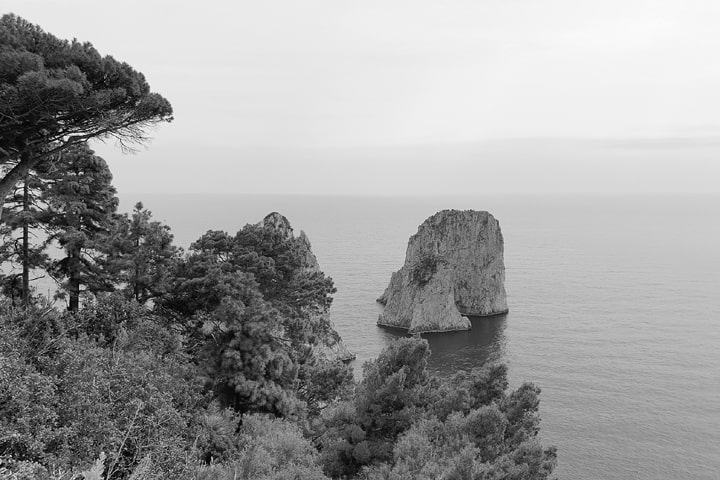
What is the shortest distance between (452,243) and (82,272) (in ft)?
250

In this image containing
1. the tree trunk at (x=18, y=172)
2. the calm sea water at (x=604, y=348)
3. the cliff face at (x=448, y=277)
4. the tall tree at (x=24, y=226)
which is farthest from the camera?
the cliff face at (x=448, y=277)

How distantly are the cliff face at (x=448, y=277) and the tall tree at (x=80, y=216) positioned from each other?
60653 millimetres

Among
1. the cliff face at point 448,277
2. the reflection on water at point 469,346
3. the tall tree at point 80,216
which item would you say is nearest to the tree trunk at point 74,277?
the tall tree at point 80,216

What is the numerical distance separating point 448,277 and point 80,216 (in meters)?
66.0

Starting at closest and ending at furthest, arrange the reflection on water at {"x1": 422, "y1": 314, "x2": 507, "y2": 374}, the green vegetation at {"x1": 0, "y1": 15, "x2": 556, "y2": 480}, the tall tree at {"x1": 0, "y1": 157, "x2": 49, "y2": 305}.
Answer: the green vegetation at {"x1": 0, "y1": 15, "x2": 556, "y2": 480} → the tall tree at {"x1": 0, "y1": 157, "x2": 49, "y2": 305} → the reflection on water at {"x1": 422, "y1": 314, "x2": 507, "y2": 374}

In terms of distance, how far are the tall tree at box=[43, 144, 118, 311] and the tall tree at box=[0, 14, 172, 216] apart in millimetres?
6351

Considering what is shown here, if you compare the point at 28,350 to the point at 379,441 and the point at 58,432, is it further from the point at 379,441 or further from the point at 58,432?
the point at 379,441

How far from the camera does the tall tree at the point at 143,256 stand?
20.5m

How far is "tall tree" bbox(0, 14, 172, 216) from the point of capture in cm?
1167

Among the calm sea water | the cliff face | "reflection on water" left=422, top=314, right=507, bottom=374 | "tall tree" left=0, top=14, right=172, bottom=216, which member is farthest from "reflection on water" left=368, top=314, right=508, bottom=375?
"tall tree" left=0, top=14, right=172, bottom=216

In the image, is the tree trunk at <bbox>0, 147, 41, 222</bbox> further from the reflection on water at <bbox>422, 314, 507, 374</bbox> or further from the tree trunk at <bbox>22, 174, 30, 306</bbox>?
the reflection on water at <bbox>422, 314, 507, 374</bbox>

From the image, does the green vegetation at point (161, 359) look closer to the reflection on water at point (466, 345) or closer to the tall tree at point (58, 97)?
the tall tree at point (58, 97)

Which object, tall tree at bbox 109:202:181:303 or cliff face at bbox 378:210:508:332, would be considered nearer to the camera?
tall tree at bbox 109:202:181:303

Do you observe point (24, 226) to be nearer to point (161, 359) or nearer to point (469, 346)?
point (161, 359)
